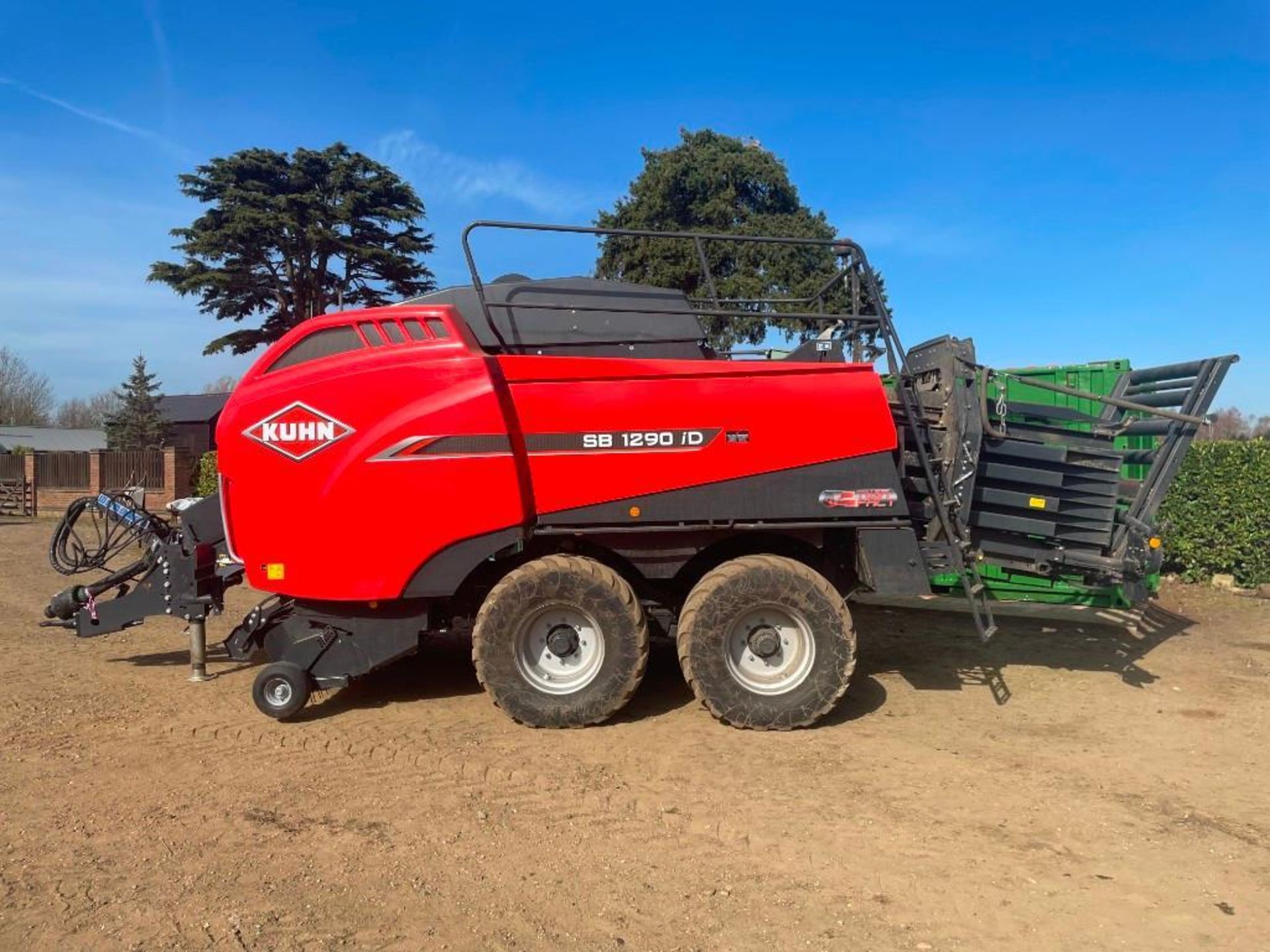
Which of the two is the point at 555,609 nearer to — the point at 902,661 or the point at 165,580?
the point at 165,580

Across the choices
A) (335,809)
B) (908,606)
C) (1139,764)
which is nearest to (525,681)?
(335,809)

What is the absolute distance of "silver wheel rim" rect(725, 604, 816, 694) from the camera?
523 centimetres

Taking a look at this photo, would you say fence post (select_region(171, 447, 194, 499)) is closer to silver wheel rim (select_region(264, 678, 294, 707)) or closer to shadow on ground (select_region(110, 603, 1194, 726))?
shadow on ground (select_region(110, 603, 1194, 726))

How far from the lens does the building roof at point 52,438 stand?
160 feet

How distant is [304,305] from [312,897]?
23143 mm

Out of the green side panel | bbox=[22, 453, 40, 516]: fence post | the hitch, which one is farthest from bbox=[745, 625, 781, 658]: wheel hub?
bbox=[22, 453, 40, 516]: fence post

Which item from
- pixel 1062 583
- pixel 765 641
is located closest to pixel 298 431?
pixel 765 641

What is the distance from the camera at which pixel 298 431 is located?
516 centimetres

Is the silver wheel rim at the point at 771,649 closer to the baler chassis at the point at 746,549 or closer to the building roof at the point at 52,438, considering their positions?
the baler chassis at the point at 746,549

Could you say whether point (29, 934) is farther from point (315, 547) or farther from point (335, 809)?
point (315, 547)

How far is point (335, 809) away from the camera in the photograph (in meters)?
4.07

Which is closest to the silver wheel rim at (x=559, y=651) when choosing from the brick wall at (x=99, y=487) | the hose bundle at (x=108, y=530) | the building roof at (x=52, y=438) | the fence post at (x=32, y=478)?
the hose bundle at (x=108, y=530)

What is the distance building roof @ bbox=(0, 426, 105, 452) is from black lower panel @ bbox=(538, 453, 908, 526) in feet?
171

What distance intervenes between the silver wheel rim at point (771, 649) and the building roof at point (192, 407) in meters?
36.4
